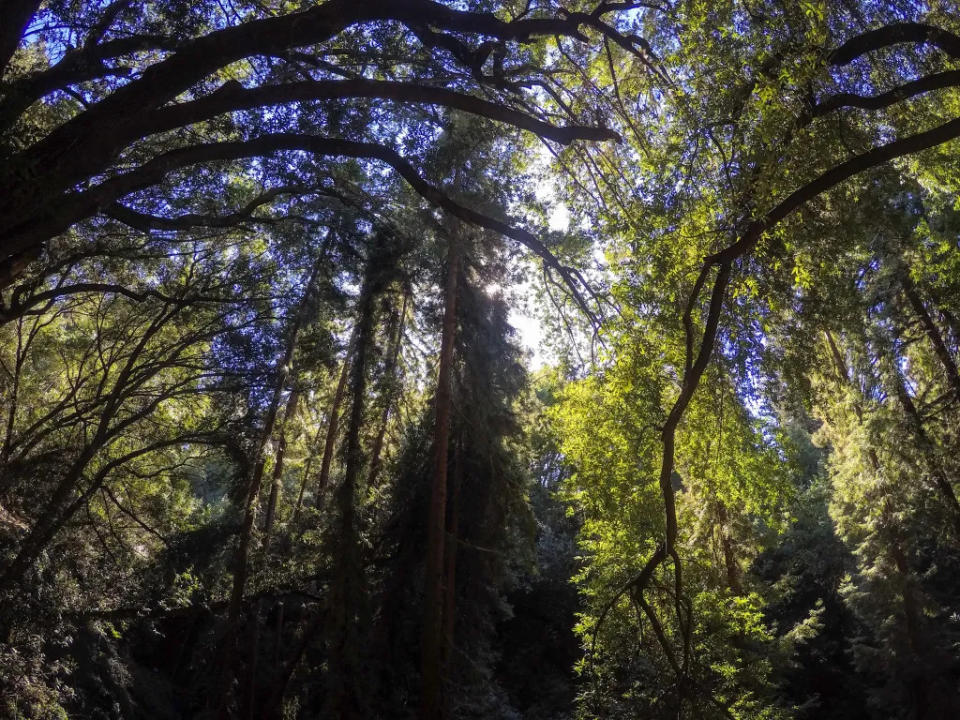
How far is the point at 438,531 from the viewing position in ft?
34.1

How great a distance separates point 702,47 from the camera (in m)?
5.37

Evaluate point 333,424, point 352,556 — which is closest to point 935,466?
point 352,556

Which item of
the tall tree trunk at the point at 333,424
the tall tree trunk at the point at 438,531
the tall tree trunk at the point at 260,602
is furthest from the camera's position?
the tall tree trunk at the point at 333,424

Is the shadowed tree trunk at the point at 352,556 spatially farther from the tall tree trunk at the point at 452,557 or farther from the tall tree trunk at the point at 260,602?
the tall tree trunk at the point at 452,557

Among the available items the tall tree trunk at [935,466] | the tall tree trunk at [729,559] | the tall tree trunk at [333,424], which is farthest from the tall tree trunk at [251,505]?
the tall tree trunk at [935,466]

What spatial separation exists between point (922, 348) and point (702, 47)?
982cm

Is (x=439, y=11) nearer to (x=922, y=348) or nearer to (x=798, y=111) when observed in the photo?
(x=798, y=111)

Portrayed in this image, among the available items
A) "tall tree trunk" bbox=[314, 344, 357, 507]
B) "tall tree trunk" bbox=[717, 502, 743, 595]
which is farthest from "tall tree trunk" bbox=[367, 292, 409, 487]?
"tall tree trunk" bbox=[717, 502, 743, 595]

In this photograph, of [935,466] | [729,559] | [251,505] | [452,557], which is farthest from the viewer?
[729,559]

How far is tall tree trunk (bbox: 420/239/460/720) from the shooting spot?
9172 mm

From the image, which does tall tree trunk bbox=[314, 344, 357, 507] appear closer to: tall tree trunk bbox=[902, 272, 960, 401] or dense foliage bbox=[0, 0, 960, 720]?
dense foliage bbox=[0, 0, 960, 720]

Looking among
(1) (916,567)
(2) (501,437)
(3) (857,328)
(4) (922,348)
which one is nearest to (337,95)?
(3) (857,328)

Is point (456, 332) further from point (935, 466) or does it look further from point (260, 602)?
point (935, 466)

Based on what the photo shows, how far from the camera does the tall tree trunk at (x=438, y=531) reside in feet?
30.1
